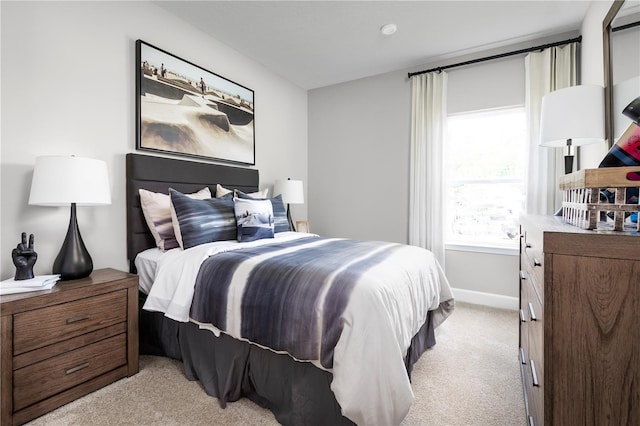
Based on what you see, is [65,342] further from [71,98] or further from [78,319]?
[71,98]

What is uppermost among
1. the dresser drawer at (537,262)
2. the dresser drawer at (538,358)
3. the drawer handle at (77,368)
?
the dresser drawer at (537,262)

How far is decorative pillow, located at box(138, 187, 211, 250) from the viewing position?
7.49ft

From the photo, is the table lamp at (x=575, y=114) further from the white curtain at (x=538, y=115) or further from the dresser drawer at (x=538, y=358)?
the dresser drawer at (x=538, y=358)

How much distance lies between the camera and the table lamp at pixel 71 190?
164 cm

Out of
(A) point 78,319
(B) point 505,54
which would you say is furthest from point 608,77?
(A) point 78,319

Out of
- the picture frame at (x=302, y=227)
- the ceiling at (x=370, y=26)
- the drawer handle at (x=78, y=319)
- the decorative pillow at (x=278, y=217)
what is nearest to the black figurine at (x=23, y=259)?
the drawer handle at (x=78, y=319)

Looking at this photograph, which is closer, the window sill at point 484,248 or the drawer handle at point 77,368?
the drawer handle at point 77,368

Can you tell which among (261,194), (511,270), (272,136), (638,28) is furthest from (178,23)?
(511,270)

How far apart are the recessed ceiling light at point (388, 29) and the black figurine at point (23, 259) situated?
319 cm

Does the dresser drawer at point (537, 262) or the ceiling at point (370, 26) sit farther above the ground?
the ceiling at point (370, 26)

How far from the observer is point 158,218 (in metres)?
2.30

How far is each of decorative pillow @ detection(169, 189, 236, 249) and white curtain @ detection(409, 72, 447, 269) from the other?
86.3 inches

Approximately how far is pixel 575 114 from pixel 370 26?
192cm

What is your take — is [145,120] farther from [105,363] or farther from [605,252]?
[605,252]
